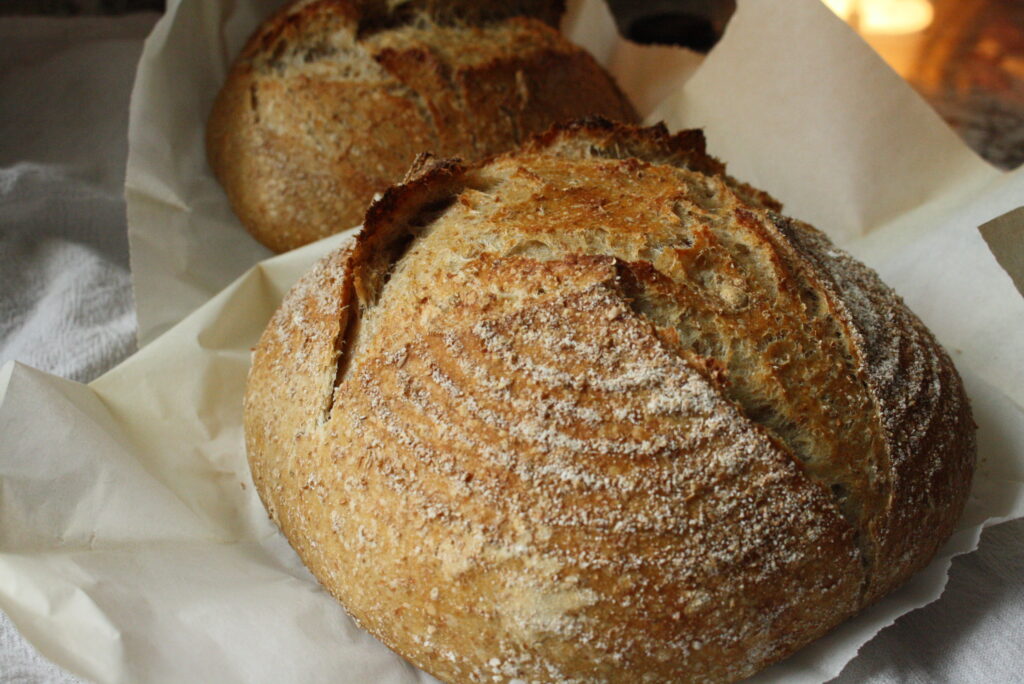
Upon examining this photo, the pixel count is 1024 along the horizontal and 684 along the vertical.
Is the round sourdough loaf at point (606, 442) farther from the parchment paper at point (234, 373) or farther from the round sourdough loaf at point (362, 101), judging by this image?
the round sourdough loaf at point (362, 101)

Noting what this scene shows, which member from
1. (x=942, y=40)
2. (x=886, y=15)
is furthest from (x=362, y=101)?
(x=942, y=40)

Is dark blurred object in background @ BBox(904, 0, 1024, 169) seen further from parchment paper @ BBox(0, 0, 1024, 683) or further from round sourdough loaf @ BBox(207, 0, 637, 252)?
→ round sourdough loaf @ BBox(207, 0, 637, 252)

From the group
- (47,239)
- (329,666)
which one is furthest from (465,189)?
(47,239)

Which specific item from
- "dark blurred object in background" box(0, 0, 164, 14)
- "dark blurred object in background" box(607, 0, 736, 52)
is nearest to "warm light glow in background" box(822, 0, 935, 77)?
"dark blurred object in background" box(607, 0, 736, 52)

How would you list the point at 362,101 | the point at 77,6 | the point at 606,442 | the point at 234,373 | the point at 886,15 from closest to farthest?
the point at 606,442 → the point at 234,373 → the point at 362,101 → the point at 77,6 → the point at 886,15

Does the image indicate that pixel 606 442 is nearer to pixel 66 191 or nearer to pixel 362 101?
pixel 362 101
